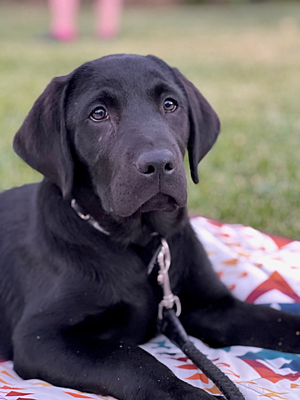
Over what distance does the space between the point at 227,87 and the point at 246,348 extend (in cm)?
737

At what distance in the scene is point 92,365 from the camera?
2.11 metres

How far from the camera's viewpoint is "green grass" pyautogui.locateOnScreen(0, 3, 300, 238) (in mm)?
4297

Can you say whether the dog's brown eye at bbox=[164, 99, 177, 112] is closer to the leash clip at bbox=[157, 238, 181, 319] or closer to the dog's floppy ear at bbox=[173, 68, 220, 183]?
the dog's floppy ear at bbox=[173, 68, 220, 183]

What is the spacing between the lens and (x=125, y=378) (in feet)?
6.73

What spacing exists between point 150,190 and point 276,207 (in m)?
2.22

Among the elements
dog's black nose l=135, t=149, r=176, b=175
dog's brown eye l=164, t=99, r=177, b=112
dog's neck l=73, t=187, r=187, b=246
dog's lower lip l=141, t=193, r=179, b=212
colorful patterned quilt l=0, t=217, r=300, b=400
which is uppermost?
dog's brown eye l=164, t=99, r=177, b=112

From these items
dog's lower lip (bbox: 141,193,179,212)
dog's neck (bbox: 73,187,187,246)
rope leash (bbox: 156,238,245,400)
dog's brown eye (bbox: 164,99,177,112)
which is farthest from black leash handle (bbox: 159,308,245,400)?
dog's brown eye (bbox: 164,99,177,112)

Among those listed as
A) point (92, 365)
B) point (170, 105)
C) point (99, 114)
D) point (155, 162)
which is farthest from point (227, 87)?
point (92, 365)

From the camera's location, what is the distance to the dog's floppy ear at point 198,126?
259 cm

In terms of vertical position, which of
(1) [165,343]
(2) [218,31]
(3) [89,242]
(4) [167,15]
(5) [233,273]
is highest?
(4) [167,15]

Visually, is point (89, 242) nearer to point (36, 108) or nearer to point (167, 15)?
point (36, 108)

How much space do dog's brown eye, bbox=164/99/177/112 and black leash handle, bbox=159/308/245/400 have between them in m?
0.95

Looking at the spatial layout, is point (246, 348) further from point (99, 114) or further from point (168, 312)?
point (99, 114)

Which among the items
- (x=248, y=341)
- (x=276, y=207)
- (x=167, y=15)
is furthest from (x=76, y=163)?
(x=167, y=15)
